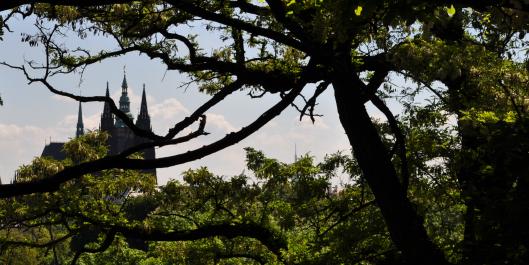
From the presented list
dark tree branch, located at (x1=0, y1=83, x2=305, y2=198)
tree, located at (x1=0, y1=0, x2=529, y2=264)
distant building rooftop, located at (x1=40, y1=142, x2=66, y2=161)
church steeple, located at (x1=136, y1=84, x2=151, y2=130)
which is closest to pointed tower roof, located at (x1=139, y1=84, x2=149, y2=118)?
church steeple, located at (x1=136, y1=84, x2=151, y2=130)

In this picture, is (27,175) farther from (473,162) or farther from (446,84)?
(473,162)

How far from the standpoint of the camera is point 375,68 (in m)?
10.1

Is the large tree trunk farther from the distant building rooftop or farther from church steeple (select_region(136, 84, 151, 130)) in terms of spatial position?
the distant building rooftop

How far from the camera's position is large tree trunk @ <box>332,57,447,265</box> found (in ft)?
26.8

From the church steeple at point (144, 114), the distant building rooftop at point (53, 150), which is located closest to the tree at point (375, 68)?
the church steeple at point (144, 114)

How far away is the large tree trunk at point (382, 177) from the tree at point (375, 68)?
14 mm

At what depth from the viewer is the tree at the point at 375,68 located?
17.0ft

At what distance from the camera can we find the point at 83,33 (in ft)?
37.4

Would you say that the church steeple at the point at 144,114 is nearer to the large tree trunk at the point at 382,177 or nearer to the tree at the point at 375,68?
the tree at the point at 375,68

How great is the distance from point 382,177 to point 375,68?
7.56 ft

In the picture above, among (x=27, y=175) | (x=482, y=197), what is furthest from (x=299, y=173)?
(x=27, y=175)

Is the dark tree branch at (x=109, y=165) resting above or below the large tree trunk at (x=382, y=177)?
below

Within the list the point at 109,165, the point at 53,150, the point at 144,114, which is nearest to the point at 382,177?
the point at 109,165

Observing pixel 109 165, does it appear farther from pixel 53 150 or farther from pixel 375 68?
pixel 53 150
